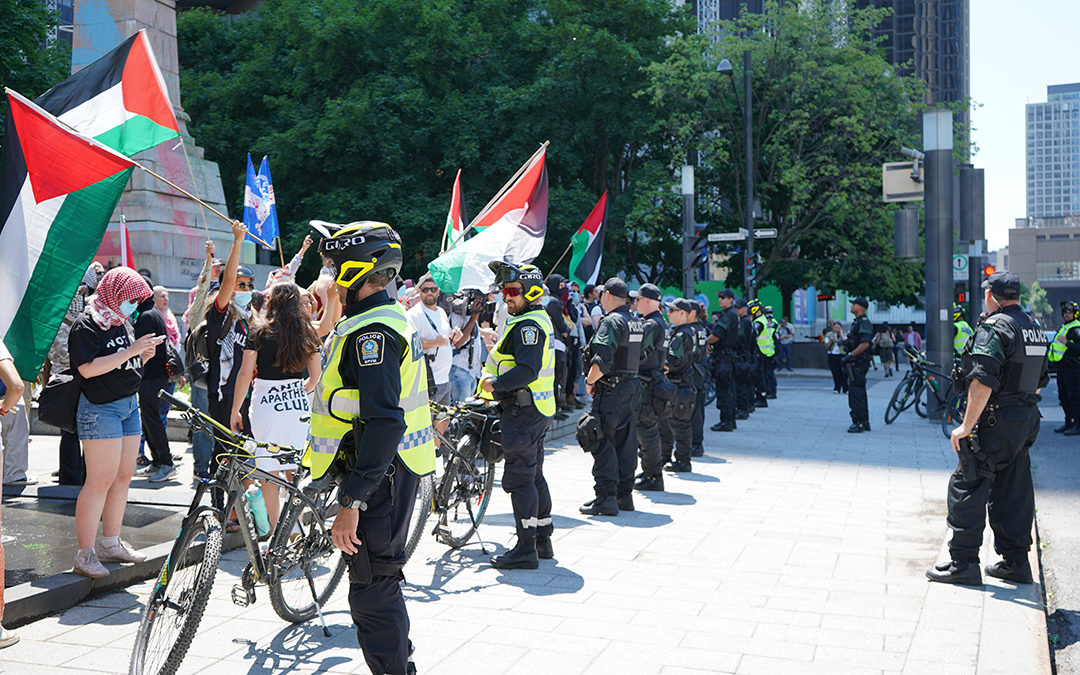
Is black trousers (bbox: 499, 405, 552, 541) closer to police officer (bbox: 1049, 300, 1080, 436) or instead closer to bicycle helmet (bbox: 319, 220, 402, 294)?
bicycle helmet (bbox: 319, 220, 402, 294)

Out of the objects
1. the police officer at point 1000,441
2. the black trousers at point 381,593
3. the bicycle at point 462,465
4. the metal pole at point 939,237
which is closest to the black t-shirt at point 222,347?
the bicycle at point 462,465

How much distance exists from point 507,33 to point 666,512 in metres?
22.2

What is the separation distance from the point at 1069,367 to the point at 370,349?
1413 cm

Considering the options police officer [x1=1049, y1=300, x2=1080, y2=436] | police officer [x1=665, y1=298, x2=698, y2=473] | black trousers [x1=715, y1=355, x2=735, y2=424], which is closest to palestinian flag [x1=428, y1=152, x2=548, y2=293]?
police officer [x1=665, y1=298, x2=698, y2=473]

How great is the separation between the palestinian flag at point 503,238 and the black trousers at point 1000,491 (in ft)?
14.6

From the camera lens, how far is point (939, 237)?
16.3 meters

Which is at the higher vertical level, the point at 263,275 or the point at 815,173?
the point at 815,173

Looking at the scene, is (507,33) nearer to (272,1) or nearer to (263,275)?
(272,1)

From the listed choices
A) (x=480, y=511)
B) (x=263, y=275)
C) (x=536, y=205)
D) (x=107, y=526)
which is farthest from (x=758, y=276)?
(x=107, y=526)

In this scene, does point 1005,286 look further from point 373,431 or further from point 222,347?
point 222,347

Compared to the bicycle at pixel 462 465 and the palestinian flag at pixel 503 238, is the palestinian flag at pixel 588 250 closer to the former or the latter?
the palestinian flag at pixel 503 238

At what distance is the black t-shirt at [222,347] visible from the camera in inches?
277

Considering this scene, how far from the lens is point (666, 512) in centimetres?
864

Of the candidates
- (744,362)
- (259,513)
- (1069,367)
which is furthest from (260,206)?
(1069,367)
